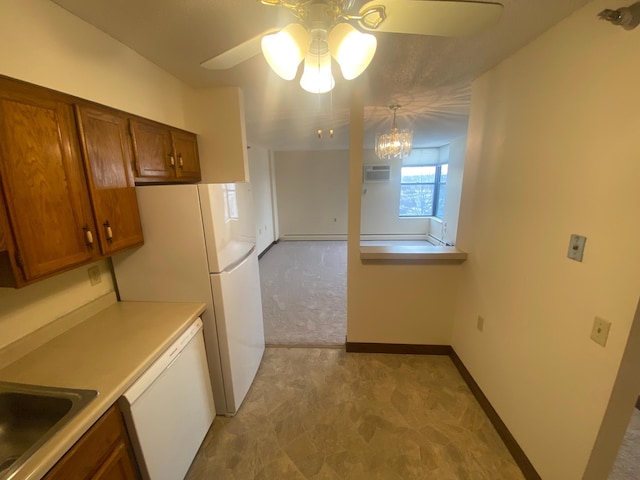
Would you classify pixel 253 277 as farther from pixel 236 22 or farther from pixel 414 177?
pixel 414 177

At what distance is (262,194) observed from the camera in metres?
5.66

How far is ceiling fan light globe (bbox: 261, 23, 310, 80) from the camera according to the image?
0.82 metres

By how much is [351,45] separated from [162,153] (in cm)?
147

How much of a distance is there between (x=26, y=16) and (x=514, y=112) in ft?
7.79

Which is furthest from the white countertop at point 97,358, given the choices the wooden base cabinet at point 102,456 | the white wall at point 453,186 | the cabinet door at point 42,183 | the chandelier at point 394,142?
the white wall at point 453,186

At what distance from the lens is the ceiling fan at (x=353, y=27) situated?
0.79m

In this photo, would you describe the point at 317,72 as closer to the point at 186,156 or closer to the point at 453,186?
the point at 186,156

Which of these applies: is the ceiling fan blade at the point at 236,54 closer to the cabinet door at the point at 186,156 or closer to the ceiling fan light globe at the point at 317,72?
the ceiling fan light globe at the point at 317,72

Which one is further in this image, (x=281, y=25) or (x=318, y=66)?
(x=281, y=25)

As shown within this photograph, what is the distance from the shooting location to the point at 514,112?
156 centimetres

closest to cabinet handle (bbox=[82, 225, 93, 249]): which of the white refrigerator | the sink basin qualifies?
the white refrigerator

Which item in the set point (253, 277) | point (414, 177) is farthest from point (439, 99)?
point (414, 177)

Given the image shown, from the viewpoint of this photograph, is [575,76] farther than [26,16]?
Yes

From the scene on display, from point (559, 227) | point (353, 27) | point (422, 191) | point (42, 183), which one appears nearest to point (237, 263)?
point (42, 183)
